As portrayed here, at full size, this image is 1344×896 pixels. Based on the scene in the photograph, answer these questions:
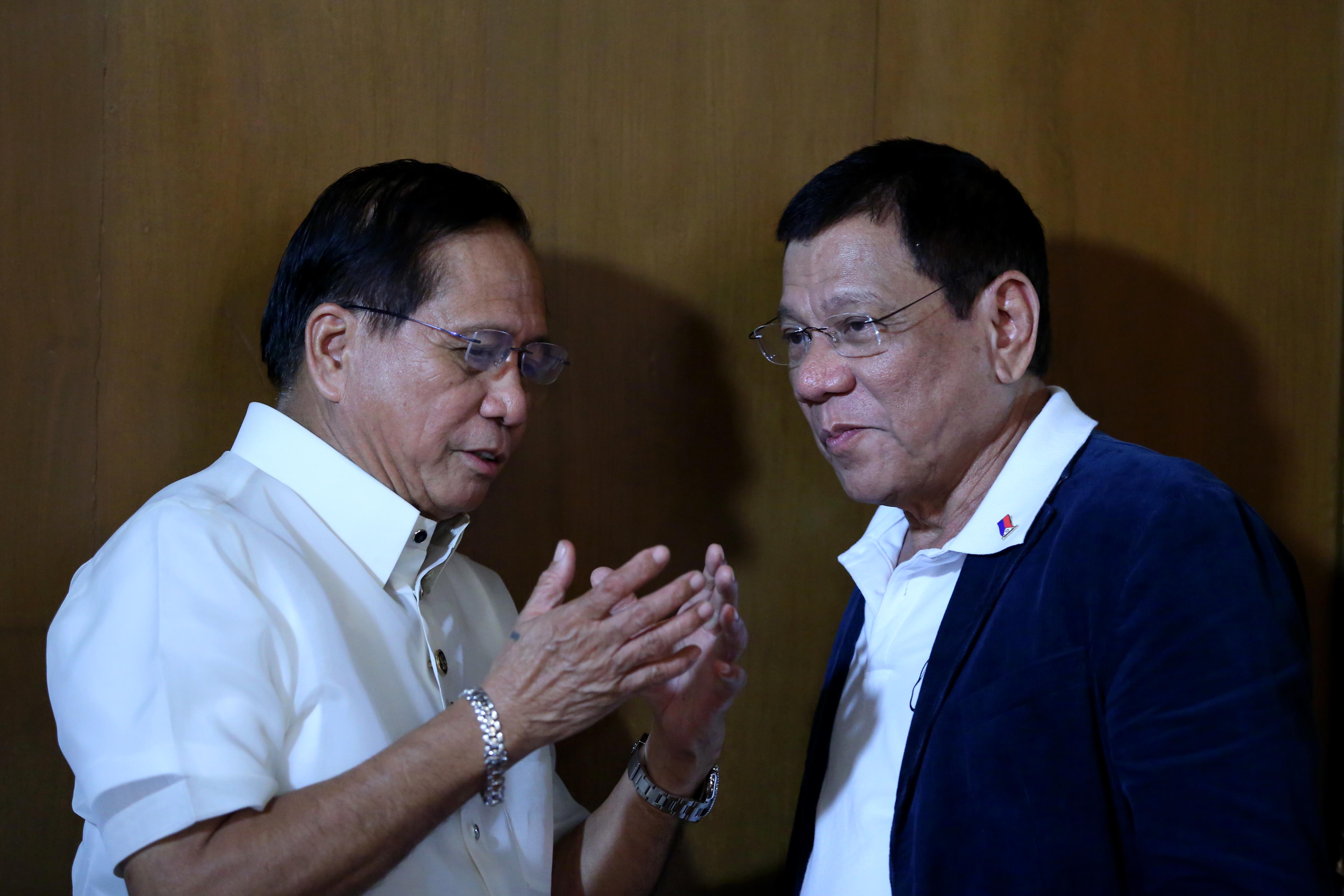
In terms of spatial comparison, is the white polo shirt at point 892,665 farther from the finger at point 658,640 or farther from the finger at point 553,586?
the finger at point 553,586

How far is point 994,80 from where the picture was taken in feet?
7.20

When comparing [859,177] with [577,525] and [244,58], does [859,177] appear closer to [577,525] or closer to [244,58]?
[577,525]

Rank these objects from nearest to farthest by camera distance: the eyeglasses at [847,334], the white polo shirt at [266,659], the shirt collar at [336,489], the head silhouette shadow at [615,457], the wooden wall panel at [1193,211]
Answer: the white polo shirt at [266,659] → the shirt collar at [336,489] → the eyeglasses at [847,334] → the head silhouette shadow at [615,457] → the wooden wall panel at [1193,211]

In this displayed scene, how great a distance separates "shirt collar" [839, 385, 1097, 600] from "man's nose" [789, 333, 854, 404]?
0.28 m

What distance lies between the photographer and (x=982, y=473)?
162 cm

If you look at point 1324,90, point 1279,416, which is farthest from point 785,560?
point 1324,90

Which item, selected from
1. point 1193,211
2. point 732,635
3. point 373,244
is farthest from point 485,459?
point 1193,211

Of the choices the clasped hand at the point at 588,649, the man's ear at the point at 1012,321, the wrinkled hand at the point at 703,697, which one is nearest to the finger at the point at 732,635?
the wrinkled hand at the point at 703,697

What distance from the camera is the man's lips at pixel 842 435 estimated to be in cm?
160

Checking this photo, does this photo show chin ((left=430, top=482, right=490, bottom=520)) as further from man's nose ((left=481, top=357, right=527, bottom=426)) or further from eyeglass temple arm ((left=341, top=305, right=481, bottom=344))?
eyeglass temple arm ((left=341, top=305, right=481, bottom=344))

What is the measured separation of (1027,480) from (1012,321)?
28cm

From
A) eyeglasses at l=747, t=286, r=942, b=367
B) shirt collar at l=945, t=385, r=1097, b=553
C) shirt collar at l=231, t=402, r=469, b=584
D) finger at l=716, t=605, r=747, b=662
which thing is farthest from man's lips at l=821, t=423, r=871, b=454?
shirt collar at l=231, t=402, r=469, b=584

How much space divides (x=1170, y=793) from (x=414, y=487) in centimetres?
110

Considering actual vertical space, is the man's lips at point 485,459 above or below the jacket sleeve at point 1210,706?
above
